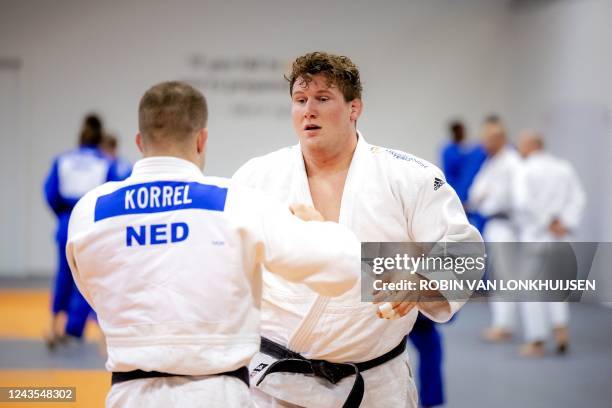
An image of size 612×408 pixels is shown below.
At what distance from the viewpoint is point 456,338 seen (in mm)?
8133

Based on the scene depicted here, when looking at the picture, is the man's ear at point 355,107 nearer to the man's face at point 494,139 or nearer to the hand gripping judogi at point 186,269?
the hand gripping judogi at point 186,269

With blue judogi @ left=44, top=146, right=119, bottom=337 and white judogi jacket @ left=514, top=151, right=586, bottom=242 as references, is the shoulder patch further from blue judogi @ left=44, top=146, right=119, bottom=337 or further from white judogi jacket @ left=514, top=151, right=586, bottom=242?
white judogi jacket @ left=514, top=151, right=586, bottom=242

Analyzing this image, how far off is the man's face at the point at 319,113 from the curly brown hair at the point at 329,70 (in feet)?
0.05

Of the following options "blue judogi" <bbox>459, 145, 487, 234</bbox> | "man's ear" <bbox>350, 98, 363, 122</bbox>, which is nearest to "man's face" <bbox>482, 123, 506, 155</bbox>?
"blue judogi" <bbox>459, 145, 487, 234</bbox>

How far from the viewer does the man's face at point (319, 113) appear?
9.46ft

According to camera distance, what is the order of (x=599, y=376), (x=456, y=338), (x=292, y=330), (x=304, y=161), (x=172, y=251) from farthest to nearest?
1. (x=456, y=338)
2. (x=599, y=376)
3. (x=304, y=161)
4. (x=292, y=330)
5. (x=172, y=251)

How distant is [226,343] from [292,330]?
721 millimetres

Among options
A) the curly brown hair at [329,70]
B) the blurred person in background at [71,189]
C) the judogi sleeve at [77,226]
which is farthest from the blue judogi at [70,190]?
the judogi sleeve at [77,226]

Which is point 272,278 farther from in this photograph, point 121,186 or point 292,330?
point 121,186

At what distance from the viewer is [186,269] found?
2.11m

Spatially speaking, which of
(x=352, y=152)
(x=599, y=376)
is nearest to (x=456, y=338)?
(x=599, y=376)

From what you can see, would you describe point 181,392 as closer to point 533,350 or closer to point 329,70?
point 329,70

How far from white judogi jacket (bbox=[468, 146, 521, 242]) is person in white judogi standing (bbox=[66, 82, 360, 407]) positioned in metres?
6.27

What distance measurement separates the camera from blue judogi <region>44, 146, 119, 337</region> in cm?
703
